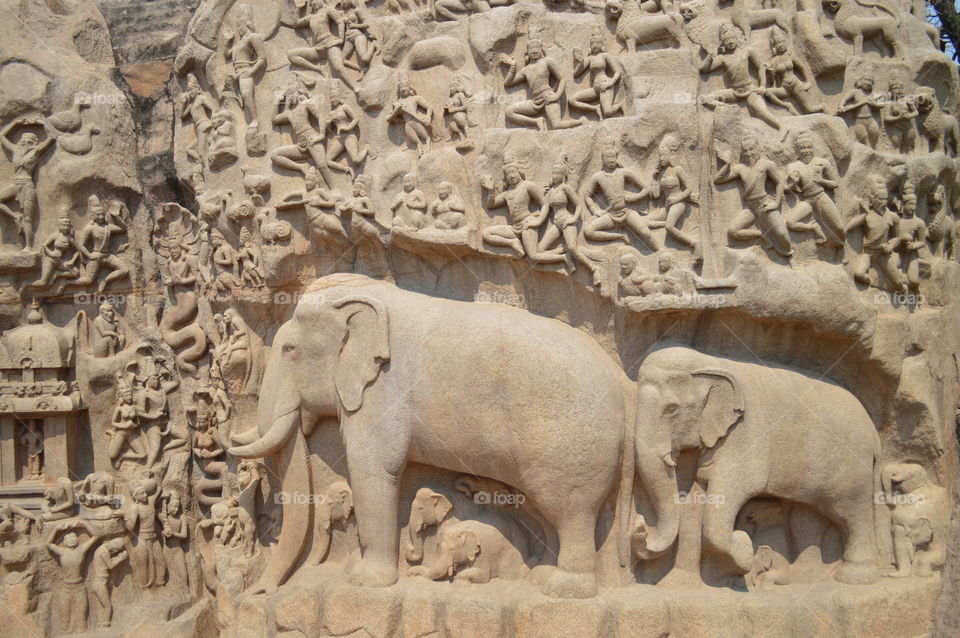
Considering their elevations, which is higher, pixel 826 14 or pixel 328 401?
pixel 826 14

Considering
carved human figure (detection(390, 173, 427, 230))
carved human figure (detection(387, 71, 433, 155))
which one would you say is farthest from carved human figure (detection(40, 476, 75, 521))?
carved human figure (detection(387, 71, 433, 155))

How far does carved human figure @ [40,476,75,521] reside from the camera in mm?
7535

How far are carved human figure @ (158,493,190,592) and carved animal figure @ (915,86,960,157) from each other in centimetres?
737

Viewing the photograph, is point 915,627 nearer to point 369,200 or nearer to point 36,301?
point 369,200

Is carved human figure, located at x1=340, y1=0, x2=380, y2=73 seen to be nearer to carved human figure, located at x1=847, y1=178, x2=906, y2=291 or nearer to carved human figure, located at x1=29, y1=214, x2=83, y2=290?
carved human figure, located at x1=29, y1=214, x2=83, y2=290

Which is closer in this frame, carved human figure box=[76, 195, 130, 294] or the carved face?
the carved face

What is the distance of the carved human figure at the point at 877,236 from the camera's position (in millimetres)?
5934

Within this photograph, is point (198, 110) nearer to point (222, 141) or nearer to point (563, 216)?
point (222, 141)

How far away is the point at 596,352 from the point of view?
5957 millimetres

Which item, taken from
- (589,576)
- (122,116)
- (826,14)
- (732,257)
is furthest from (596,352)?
(122,116)

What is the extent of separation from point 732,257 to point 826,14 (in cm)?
231

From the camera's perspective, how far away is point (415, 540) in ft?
20.6

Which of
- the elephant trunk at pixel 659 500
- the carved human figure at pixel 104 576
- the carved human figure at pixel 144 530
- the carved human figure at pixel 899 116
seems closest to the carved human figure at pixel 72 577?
the carved human figure at pixel 104 576

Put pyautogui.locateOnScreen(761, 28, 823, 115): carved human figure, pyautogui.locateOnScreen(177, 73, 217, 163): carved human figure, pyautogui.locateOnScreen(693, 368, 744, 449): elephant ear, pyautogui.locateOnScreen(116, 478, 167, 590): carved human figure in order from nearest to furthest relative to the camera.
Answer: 1. pyautogui.locateOnScreen(693, 368, 744, 449): elephant ear
2. pyautogui.locateOnScreen(761, 28, 823, 115): carved human figure
3. pyautogui.locateOnScreen(177, 73, 217, 163): carved human figure
4. pyautogui.locateOnScreen(116, 478, 167, 590): carved human figure
